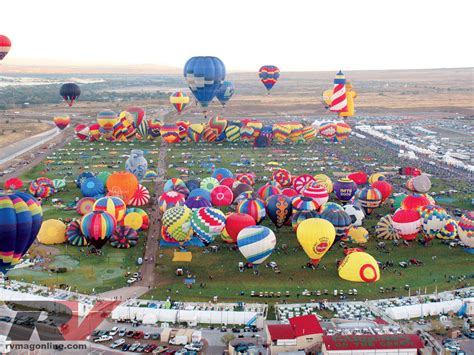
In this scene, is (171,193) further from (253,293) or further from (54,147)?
(54,147)

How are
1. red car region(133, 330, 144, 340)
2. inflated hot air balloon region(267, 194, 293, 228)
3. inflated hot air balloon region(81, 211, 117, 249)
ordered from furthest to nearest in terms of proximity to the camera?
inflated hot air balloon region(267, 194, 293, 228) → inflated hot air balloon region(81, 211, 117, 249) → red car region(133, 330, 144, 340)

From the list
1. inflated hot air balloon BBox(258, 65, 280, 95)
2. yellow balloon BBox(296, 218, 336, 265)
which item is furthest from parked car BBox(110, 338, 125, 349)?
inflated hot air balloon BBox(258, 65, 280, 95)

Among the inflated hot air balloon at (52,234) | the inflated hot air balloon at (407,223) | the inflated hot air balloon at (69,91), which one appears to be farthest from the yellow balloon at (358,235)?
the inflated hot air balloon at (69,91)

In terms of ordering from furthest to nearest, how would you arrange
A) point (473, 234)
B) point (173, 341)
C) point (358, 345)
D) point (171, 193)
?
point (171, 193), point (473, 234), point (173, 341), point (358, 345)

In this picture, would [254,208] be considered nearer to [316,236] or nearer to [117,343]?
[316,236]

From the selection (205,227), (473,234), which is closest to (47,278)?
(205,227)

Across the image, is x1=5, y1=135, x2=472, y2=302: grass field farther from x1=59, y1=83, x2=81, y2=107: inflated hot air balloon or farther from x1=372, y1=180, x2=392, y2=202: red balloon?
x1=59, y1=83, x2=81, y2=107: inflated hot air balloon

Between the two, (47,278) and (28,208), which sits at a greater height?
(28,208)
